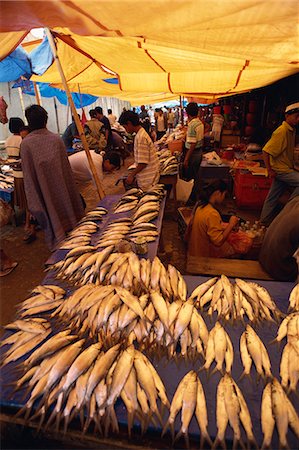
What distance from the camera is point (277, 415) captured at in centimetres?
142

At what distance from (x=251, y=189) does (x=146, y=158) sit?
129 inches

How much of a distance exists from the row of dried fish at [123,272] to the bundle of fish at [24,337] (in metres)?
0.63

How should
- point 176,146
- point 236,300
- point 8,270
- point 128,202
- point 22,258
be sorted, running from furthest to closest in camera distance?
point 176,146
point 22,258
point 8,270
point 128,202
point 236,300

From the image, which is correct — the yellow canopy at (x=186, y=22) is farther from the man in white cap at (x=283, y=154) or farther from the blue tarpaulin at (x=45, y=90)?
the blue tarpaulin at (x=45, y=90)

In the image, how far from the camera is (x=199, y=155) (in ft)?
26.6

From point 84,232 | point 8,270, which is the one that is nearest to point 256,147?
point 84,232

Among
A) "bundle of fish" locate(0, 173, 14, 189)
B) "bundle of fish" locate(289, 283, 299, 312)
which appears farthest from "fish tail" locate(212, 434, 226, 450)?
"bundle of fish" locate(0, 173, 14, 189)

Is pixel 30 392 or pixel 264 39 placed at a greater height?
pixel 264 39

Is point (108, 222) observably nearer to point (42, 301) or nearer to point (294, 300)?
point (42, 301)

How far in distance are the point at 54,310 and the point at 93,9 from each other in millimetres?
2263

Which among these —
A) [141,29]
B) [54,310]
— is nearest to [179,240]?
[54,310]

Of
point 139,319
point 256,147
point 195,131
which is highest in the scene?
point 195,131

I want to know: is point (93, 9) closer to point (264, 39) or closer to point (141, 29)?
point (141, 29)

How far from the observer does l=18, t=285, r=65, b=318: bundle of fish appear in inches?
88.7
